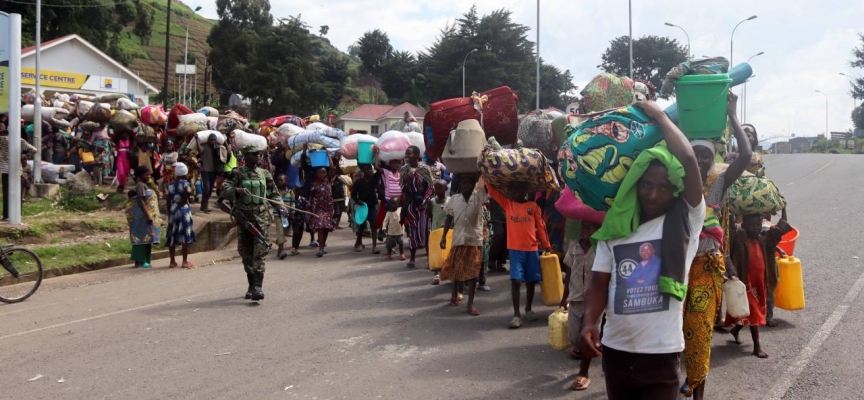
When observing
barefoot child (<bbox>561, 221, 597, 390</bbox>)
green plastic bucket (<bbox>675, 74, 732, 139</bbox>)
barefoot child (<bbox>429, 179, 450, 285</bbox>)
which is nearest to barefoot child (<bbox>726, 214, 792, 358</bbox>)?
barefoot child (<bbox>561, 221, 597, 390</bbox>)

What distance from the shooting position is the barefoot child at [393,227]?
11188 mm

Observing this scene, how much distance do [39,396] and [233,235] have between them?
27.5 feet

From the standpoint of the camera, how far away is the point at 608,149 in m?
3.40

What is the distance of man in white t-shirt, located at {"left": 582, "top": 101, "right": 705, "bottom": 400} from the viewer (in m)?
3.16

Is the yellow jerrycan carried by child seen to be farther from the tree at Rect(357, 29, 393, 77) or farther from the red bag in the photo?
the tree at Rect(357, 29, 393, 77)

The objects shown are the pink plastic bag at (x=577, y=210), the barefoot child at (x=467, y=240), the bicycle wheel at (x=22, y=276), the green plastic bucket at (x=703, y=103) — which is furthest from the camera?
the bicycle wheel at (x=22, y=276)

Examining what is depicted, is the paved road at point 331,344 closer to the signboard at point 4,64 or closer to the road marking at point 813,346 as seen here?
the road marking at point 813,346

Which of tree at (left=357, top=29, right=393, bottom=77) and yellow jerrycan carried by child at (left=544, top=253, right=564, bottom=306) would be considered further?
tree at (left=357, top=29, right=393, bottom=77)

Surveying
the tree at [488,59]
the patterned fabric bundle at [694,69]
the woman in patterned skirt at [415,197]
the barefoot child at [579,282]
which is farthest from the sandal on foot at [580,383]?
the tree at [488,59]

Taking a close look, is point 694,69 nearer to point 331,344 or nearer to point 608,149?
point 608,149

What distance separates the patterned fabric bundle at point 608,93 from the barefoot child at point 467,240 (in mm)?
1528

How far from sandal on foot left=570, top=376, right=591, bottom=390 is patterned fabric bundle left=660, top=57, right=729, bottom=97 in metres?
2.14

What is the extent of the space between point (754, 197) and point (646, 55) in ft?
202

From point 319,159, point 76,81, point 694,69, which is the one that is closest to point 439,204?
point 319,159
